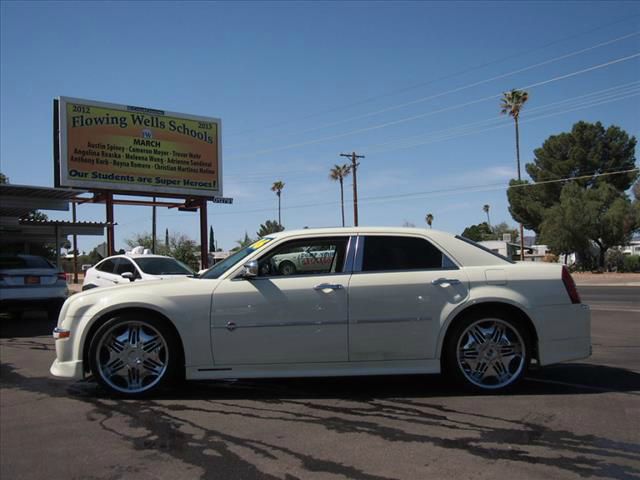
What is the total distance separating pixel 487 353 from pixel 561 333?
723mm

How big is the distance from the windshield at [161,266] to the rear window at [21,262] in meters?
1.88

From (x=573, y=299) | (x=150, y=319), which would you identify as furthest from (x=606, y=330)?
(x=150, y=319)

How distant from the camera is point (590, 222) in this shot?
37.3 metres

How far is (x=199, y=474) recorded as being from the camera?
3576mm

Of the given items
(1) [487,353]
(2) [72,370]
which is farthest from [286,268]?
(2) [72,370]

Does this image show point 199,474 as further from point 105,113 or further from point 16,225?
point 105,113

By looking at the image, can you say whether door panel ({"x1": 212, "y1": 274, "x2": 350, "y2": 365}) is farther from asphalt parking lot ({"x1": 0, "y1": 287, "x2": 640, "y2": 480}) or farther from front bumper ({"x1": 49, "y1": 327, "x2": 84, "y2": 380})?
front bumper ({"x1": 49, "y1": 327, "x2": 84, "y2": 380})

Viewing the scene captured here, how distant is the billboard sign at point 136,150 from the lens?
23688 mm

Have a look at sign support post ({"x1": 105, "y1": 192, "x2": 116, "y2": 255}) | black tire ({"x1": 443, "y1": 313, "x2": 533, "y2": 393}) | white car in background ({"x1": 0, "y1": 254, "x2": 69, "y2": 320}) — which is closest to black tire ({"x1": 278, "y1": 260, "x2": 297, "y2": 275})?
black tire ({"x1": 443, "y1": 313, "x2": 533, "y2": 393})

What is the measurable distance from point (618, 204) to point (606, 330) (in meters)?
31.6

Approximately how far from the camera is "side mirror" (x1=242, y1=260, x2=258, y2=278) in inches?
206

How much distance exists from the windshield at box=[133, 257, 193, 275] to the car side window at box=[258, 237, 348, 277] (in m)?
7.51

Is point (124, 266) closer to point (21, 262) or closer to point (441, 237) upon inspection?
point (21, 262)

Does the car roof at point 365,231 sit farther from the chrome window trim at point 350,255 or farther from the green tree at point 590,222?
the green tree at point 590,222
